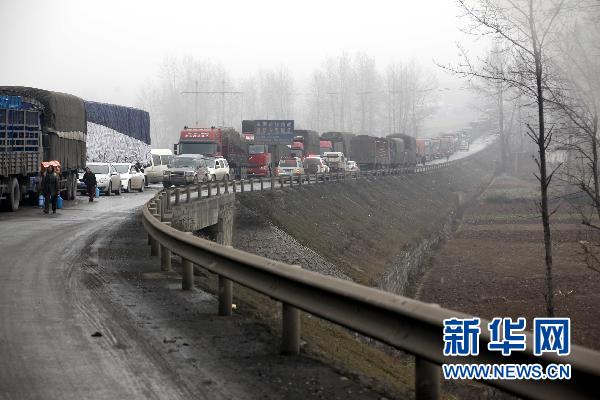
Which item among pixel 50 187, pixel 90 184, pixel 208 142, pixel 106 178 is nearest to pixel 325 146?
pixel 208 142

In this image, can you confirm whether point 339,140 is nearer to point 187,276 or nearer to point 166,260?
point 166,260

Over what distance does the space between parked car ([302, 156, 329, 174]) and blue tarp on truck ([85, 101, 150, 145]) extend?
11.6 metres

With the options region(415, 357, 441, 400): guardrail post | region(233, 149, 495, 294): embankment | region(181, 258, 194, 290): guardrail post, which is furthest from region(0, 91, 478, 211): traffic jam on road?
region(415, 357, 441, 400): guardrail post

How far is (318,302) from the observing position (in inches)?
264

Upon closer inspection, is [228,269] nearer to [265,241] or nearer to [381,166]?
[265,241]

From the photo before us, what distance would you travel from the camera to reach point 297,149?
66812 mm

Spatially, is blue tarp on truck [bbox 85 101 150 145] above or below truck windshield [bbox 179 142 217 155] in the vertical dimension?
above

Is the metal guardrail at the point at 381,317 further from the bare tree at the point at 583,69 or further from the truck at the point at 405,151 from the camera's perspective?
the truck at the point at 405,151

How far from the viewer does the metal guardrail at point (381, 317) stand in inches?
160

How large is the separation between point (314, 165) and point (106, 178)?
22549mm

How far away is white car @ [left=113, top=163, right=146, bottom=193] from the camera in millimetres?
45438

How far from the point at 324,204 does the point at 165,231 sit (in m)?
34.1

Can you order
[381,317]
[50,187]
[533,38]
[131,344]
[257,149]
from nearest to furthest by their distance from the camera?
[381,317] → [131,344] → [533,38] → [50,187] → [257,149]

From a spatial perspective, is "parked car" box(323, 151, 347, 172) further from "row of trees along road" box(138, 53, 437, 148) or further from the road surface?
"row of trees along road" box(138, 53, 437, 148)
